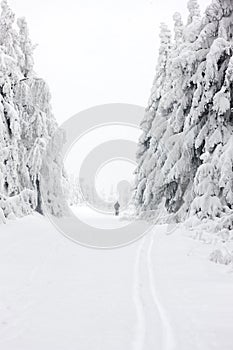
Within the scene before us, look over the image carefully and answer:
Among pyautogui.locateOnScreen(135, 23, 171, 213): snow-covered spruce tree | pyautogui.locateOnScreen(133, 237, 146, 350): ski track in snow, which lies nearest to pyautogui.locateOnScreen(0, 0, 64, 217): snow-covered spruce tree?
pyautogui.locateOnScreen(135, 23, 171, 213): snow-covered spruce tree

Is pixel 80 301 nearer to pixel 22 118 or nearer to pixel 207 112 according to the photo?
pixel 207 112

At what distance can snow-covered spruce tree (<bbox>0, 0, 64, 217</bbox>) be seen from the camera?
1966 cm

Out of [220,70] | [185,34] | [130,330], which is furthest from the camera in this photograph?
[185,34]

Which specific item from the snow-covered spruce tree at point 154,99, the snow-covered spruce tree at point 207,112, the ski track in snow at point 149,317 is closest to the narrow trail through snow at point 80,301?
the ski track in snow at point 149,317

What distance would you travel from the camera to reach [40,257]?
11.7 meters

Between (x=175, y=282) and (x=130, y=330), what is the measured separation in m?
3.45

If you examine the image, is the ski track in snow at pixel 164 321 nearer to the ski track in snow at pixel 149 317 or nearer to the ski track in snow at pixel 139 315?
the ski track in snow at pixel 149 317

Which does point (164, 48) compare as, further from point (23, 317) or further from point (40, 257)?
point (23, 317)

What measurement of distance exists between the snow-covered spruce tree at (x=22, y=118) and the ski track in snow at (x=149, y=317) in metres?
11.7

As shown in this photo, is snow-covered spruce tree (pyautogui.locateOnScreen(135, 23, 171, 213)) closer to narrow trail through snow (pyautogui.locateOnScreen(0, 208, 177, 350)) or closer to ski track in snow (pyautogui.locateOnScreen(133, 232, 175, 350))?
narrow trail through snow (pyautogui.locateOnScreen(0, 208, 177, 350))

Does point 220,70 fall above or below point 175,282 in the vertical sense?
above

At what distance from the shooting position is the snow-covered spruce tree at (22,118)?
19656 mm

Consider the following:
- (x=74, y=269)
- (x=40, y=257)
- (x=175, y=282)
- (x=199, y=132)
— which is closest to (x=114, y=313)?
(x=175, y=282)

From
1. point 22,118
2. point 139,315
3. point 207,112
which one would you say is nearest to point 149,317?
point 139,315
